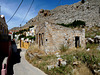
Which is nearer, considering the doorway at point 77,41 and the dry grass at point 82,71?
the dry grass at point 82,71

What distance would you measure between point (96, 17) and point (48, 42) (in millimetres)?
20854

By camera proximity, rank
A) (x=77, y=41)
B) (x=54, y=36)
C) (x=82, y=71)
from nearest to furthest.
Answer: (x=82, y=71), (x=54, y=36), (x=77, y=41)

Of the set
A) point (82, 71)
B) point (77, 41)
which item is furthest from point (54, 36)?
point (82, 71)

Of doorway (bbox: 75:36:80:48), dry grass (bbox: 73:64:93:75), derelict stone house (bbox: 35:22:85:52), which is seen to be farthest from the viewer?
doorway (bbox: 75:36:80:48)

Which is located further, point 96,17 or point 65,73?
point 96,17

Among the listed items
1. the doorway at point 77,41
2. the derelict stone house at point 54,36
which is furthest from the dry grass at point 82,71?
the doorway at point 77,41

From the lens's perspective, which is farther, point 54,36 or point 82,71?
point 54,36

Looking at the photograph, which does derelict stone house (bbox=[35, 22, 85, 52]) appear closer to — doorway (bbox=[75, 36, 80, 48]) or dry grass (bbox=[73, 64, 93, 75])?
doorway (bbox=[75, 36, 80, 48])

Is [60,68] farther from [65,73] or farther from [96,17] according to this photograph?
[96,17]

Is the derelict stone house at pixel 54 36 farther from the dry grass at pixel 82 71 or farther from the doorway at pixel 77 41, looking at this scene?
the dry grass at pixel 82 71

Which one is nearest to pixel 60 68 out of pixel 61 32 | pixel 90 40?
pixel 61 32

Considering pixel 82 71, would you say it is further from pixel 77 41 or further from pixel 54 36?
pixel 77 41

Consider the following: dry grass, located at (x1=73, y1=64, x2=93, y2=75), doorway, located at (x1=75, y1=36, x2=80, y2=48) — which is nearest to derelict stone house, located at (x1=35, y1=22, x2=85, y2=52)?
doorway, located at (x1=75, y1=36, x2=80, y2=48)

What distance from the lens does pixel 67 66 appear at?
502 cm
